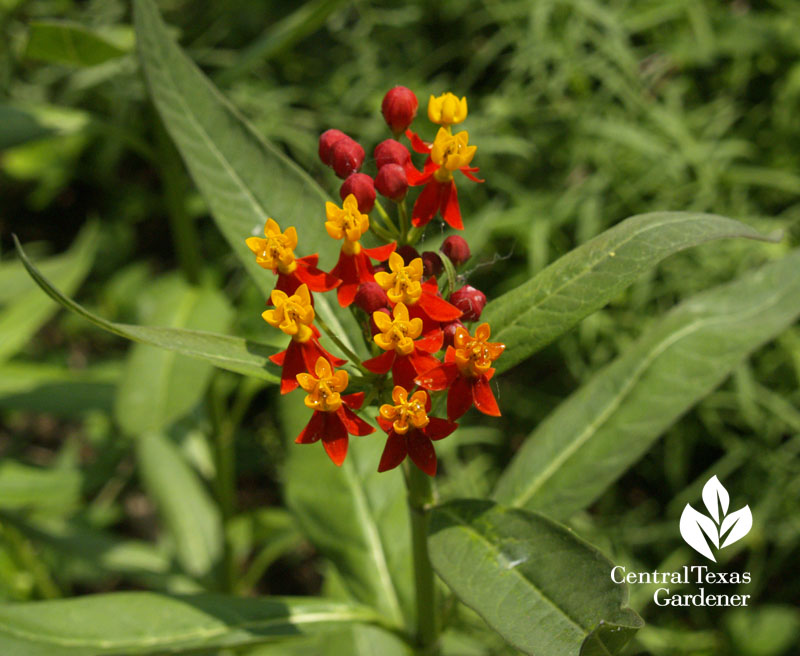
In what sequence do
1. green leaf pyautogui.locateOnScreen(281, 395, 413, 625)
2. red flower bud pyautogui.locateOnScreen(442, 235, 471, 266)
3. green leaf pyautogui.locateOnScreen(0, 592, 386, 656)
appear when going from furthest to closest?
green leaf pyautogui.locateOnScreen(281, 395, 413, 625)
green leaf pyautogui.locateOnScreen(0, 592, 386, 656)
red flower bud pyautogui.locateOnScreen(442, 235, 471, 266)

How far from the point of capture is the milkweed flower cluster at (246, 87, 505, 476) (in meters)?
1.01

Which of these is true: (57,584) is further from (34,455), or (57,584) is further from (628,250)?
(628,250)

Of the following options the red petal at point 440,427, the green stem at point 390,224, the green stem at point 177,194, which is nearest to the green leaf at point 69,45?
the green stem at point 177,194

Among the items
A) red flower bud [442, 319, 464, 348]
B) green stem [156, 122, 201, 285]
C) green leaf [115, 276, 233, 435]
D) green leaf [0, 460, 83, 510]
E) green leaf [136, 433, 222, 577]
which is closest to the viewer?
red flower bud [442, 319, 464, 348]

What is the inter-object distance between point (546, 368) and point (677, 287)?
0.65 m

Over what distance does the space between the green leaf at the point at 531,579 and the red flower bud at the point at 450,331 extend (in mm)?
269

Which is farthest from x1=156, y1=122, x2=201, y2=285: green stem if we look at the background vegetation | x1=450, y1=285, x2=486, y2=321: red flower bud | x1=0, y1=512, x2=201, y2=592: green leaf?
x1=450, y1=285, x2=486, y2=321: red flower bud

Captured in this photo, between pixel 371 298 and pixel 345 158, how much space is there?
0.25 metres

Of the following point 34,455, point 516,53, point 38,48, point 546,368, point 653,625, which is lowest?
point 653,625

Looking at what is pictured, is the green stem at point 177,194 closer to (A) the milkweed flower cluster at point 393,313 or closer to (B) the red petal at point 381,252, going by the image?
(A) the milkweed flower cluster at point 393,313

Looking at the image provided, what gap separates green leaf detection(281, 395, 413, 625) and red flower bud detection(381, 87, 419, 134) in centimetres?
83

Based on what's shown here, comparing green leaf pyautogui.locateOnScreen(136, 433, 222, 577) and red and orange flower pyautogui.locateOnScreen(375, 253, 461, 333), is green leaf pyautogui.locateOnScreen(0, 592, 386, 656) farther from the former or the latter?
green leaf pyautogui.locateOnScreen(136, 433, 222, 577)

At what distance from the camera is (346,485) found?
179cm

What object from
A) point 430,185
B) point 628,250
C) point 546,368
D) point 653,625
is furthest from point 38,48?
point 653,625
